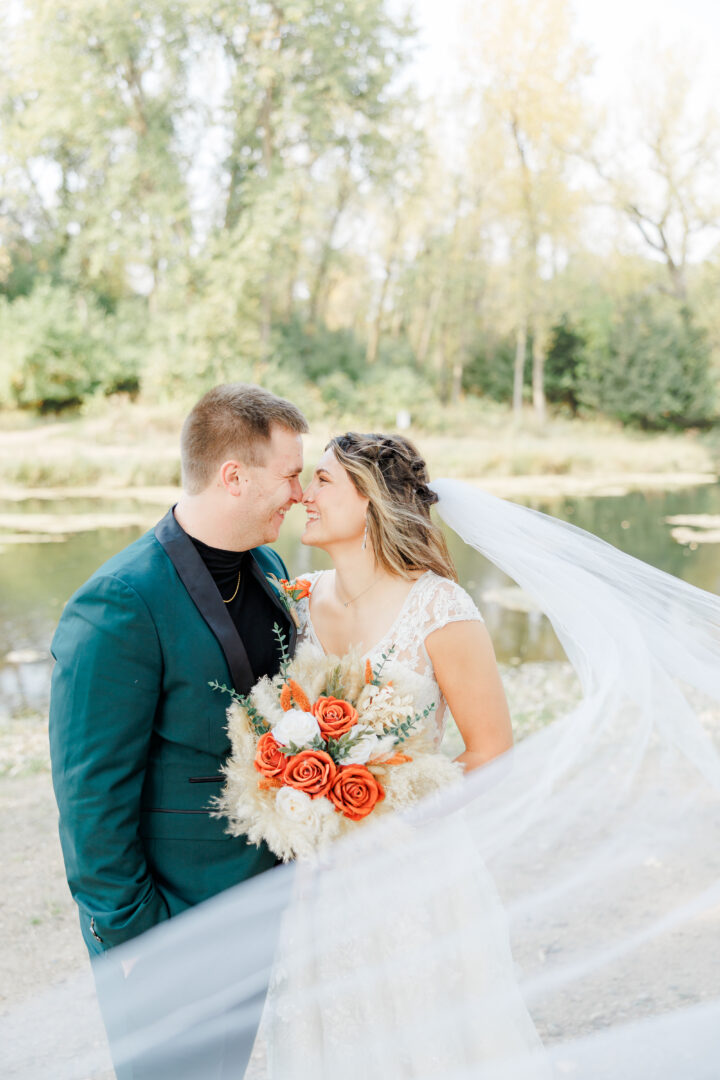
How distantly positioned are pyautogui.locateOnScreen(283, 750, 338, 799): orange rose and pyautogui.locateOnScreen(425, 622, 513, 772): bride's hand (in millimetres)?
433

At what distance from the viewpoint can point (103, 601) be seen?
163 centimetres

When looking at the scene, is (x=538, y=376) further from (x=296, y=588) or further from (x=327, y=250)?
(x=296, y=588)

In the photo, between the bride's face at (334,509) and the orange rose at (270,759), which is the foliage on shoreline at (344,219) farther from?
the orange rose at (270,759)

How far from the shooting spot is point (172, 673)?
1666 millimetres

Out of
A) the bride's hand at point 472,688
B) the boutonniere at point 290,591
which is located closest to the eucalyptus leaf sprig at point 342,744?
the bride's hand at point 472,688

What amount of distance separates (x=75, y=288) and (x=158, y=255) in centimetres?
108

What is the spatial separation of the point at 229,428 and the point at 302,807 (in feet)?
2.71

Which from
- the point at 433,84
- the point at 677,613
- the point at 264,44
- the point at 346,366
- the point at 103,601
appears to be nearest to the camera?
the point at 103,601

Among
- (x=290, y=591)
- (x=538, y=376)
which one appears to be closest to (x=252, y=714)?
(x=290, y=591)

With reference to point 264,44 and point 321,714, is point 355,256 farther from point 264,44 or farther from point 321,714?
point 321,714

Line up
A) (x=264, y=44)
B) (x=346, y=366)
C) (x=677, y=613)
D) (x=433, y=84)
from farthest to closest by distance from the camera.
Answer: (x=346, y=366) → (x=433, y=84) → (x=264, y=44) → (x=677, y=613)

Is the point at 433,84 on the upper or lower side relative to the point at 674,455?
upper

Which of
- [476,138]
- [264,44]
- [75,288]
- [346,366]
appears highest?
[264,44]

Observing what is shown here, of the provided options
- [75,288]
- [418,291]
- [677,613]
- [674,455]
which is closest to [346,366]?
[418,291]
